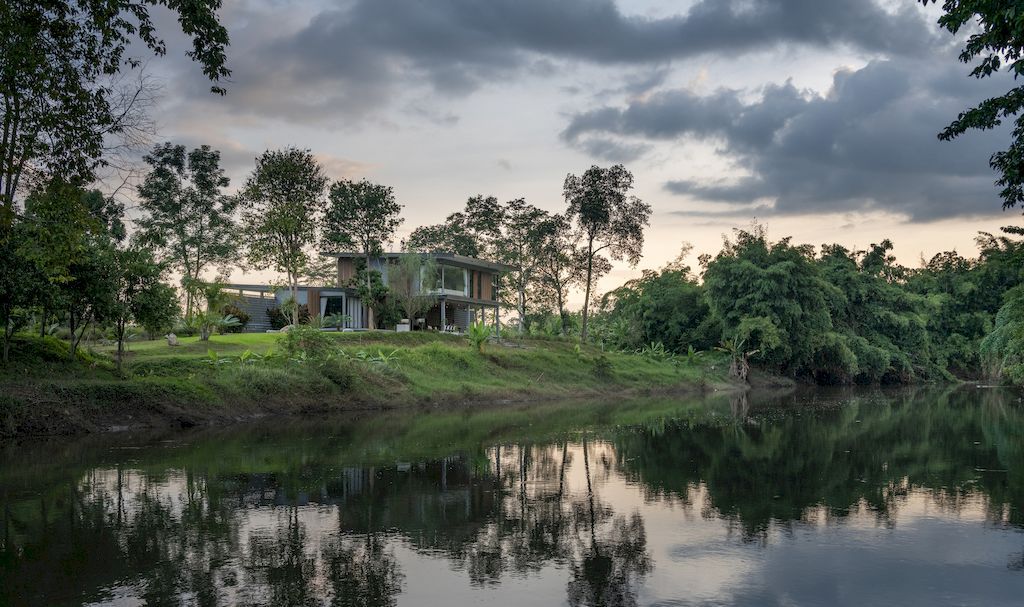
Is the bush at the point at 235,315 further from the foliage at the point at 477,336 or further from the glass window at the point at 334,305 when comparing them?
the foliage at the point at 477,336

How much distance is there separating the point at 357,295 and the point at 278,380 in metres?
28.5

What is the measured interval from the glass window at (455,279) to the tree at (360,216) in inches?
210

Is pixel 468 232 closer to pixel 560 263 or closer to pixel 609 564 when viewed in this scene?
pixel 560 263

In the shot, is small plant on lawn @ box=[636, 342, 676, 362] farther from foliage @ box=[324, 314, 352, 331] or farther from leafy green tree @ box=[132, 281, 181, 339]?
leafy green tree @ box=[132, 281, 181, 339]

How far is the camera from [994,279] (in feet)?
234

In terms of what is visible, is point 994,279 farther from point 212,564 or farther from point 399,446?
point 212,564

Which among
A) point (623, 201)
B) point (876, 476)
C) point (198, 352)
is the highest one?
point (623, 201)

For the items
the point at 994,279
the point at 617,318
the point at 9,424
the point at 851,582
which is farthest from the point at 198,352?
the point at 994,279

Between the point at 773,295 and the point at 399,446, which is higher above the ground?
the point at 773,295

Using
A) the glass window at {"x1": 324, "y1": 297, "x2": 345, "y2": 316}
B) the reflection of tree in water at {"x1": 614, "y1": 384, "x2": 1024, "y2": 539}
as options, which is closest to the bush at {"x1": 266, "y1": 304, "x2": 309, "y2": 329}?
the glass window at {"x1": 324, "y1": 297, "x2": 345, "y2": 316}

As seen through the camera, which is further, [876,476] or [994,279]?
[994,279]

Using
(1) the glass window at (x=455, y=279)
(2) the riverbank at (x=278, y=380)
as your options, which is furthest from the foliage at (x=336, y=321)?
(1) the glass window at (x=455, y=279)

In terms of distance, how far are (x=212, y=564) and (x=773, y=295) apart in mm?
53027

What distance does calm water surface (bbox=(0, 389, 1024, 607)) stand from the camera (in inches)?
320
